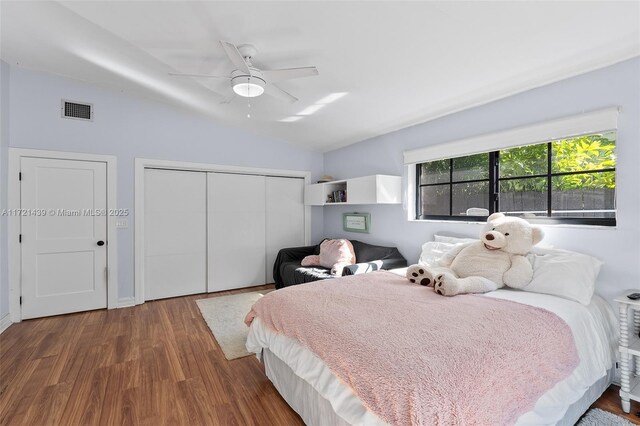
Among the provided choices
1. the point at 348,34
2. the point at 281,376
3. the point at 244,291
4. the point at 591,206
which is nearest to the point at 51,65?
the point at 348,34

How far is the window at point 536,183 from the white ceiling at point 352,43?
0.56 m

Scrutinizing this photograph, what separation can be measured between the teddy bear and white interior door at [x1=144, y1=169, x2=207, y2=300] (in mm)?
3116

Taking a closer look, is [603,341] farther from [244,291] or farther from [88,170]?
[88,170]

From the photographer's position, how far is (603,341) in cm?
188

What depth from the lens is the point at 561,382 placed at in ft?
4.92

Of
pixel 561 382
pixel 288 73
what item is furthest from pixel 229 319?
pixel 561 382

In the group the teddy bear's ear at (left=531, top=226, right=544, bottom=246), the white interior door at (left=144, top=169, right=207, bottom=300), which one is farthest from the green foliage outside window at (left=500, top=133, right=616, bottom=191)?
the white interior door at (left=144, top=169, right=207, bottom=300)

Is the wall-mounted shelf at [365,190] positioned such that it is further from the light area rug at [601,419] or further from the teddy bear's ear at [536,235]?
the light area rug at [601,419]

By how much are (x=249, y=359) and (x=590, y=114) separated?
10.6 feet

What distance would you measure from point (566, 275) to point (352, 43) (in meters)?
2.23

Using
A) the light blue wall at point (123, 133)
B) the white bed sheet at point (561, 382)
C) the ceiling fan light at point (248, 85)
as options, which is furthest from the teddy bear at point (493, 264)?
the light blue wall at point (123, 133)

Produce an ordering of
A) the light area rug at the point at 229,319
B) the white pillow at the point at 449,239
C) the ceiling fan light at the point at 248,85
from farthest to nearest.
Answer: the white pillow at the point at 449,239
the light area rug at the point at 229,319
the ceiling fan light at the point at 248,85

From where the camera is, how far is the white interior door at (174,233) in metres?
4.03

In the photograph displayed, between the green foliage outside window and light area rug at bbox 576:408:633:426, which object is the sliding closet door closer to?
the green foliage outside window
